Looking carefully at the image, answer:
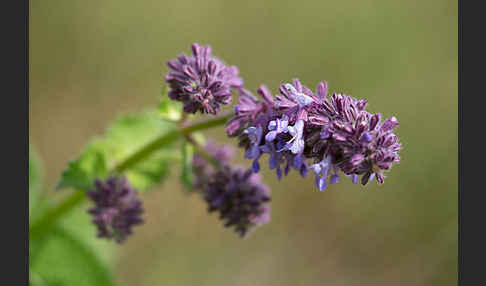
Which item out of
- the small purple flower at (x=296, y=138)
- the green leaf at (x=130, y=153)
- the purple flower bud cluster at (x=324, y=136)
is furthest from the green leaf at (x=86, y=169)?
the small purple flower at (x=296, y=138)

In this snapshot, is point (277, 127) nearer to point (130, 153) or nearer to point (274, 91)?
point (130, 153)

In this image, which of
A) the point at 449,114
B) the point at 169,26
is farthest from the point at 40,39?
the point at 449,114

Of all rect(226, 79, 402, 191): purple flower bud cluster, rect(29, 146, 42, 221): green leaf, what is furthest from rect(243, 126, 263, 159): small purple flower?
rect(29, 146, 42, 221): green leaf

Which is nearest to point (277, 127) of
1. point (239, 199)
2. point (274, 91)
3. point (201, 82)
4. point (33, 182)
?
point (201, 82)

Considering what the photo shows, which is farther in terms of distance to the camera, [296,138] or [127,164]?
[127,164]

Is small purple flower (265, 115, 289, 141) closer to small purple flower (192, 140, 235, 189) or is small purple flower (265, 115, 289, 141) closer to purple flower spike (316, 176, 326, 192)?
purple flower spike (316, 176, 326, 192)

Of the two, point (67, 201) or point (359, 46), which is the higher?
point (359, 46)

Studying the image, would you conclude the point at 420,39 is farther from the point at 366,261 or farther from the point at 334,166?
the point at 334,166
